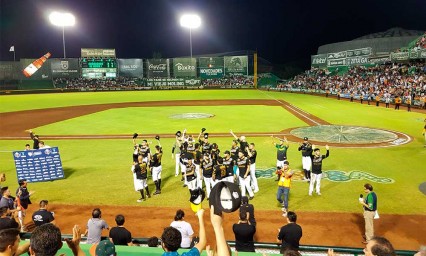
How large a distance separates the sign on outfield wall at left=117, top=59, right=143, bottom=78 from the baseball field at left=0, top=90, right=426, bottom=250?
178ft

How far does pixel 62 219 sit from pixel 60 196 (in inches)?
98.3

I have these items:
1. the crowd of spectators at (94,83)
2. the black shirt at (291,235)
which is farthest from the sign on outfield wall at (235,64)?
the black shirt at (291,235)

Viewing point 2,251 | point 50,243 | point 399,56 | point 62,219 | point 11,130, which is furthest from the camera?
point 399,56

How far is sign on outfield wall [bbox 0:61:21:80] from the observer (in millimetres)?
83188

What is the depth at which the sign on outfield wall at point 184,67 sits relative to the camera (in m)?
83.9

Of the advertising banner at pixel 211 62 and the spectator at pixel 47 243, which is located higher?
the advertising banner at pixel 211 62

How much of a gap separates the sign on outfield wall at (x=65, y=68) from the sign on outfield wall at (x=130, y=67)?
34.2ft

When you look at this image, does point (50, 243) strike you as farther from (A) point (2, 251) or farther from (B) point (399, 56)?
(B) point (399, 56)

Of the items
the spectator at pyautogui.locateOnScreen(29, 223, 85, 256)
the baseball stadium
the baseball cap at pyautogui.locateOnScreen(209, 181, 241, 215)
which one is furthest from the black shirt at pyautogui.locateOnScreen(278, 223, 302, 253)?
the spectator at pyautogui.locateOnScreen(29, 223, 85, 256)

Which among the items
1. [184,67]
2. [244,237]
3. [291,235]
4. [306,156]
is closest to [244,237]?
[244,237]

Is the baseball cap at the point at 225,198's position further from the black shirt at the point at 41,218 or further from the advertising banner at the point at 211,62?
the advertising banner at the point at 211,62

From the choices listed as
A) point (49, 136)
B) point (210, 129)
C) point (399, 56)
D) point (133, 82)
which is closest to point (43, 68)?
point (133, 82)

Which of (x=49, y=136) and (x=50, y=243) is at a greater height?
(x=50, y=243)

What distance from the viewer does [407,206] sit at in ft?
38.5
